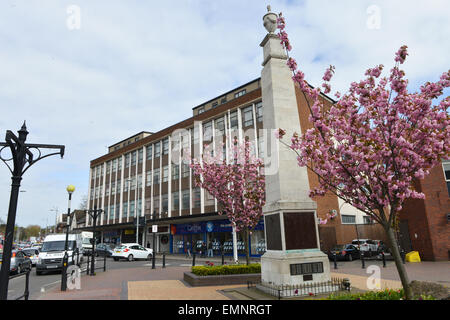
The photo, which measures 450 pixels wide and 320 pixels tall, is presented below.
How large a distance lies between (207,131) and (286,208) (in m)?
26.7

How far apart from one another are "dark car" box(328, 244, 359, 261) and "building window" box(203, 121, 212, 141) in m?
17.6

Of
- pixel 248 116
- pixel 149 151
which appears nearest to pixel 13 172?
pixel 248 116

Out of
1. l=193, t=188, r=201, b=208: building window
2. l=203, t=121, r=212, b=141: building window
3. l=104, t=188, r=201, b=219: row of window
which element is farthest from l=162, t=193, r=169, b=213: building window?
l=203, t=121, r=212, b=141: building window

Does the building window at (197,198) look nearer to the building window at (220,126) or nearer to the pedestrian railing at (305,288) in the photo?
the building window at (220,126)

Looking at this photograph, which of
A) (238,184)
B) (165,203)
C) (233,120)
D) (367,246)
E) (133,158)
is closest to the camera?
(238,184)

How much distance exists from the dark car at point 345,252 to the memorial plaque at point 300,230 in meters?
16.0

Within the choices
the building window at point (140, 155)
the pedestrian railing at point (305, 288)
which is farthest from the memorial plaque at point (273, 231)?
the building window at point (140, 155)

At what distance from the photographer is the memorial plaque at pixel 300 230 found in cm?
961

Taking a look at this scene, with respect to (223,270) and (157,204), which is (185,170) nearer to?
(157,204)

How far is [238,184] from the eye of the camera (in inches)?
586

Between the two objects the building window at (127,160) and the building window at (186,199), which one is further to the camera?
the building window at (127,160)

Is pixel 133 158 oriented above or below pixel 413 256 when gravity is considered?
above

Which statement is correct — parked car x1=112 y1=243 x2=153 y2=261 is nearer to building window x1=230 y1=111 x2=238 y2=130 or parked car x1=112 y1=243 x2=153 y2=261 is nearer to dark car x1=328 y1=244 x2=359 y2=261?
building window x1=230 y1=111 x2=238 y2=130
